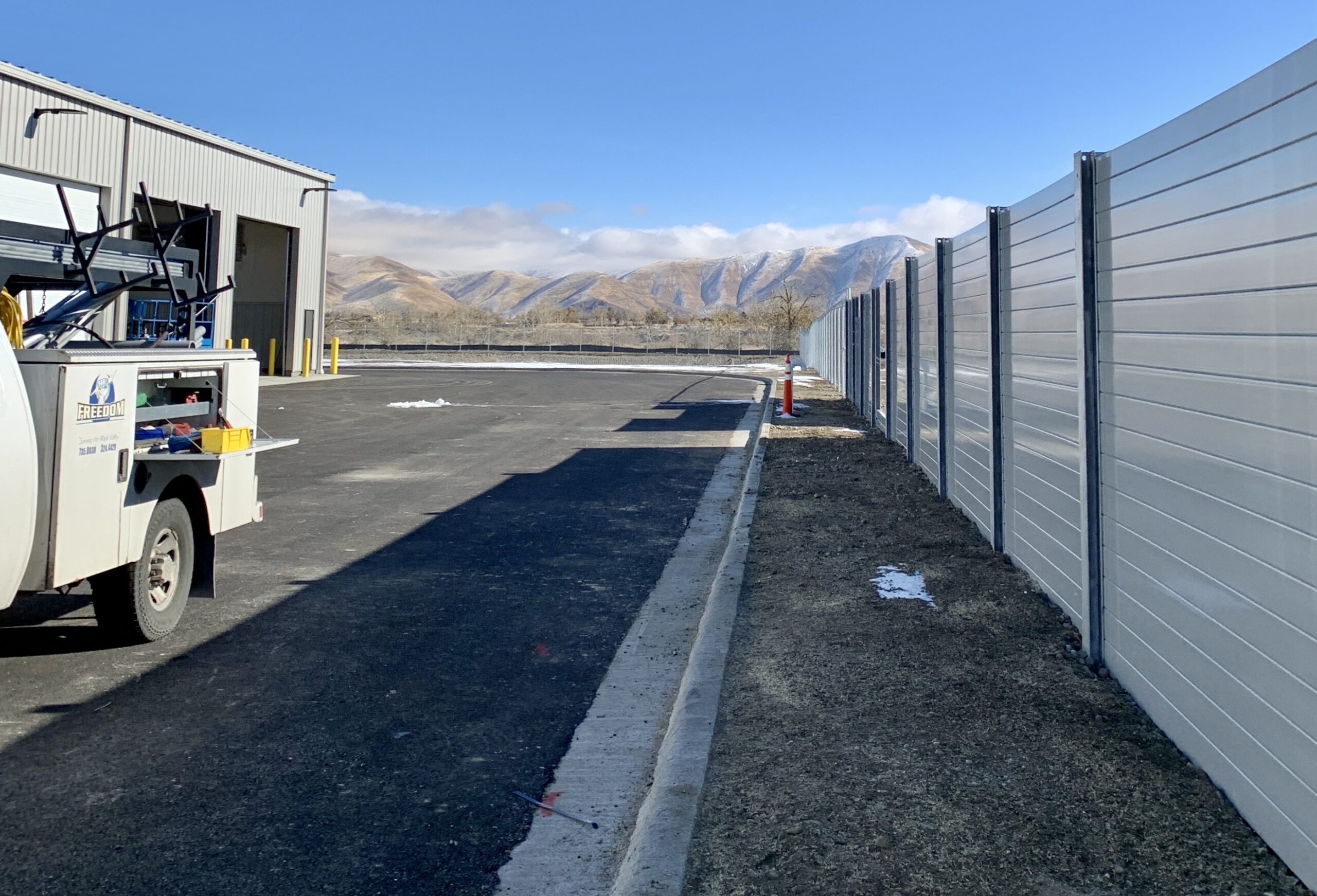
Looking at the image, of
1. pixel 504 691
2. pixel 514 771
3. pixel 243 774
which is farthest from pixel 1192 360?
pixel 243 774

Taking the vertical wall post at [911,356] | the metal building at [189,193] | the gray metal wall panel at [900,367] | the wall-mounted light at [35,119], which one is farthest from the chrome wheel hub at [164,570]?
the wall-mounted light at [35,119]

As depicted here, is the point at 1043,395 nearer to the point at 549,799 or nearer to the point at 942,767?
the point at 942,767

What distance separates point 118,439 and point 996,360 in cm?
570

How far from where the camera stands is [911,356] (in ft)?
43.0

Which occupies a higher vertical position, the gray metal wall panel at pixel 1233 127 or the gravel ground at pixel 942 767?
the gray metal wall panel at pixel 1233 127

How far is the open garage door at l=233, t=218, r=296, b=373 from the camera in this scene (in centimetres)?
3562

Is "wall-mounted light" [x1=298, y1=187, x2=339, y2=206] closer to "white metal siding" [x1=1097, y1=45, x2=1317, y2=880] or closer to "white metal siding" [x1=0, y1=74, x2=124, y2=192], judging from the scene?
"white metal siding" [x1=0, y1=74, x2=124, y2=192]

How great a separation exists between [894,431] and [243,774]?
1212 cm

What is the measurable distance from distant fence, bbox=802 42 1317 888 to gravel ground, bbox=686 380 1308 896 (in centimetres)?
20

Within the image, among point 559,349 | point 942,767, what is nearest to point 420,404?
point 942,767

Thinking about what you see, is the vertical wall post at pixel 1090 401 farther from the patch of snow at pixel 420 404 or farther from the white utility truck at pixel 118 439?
the patch of snow at pixel 420 404

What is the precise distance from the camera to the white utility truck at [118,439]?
493 centimetres

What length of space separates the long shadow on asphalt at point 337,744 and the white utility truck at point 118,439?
0.60m

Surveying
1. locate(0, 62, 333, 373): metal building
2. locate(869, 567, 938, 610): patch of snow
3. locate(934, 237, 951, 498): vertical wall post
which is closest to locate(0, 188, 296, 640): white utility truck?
locate(0, 62, 333, 373): metal building
